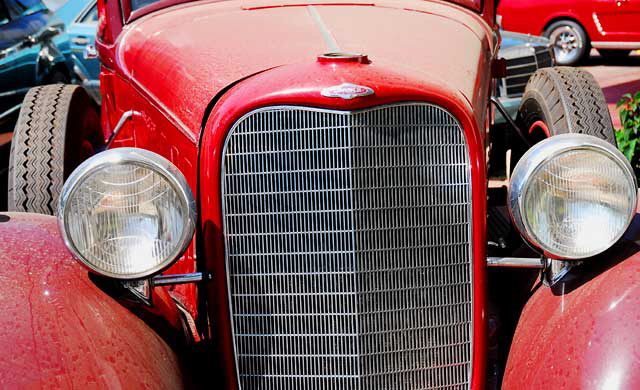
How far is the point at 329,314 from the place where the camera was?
7.80ft

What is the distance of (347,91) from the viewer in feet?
7.37

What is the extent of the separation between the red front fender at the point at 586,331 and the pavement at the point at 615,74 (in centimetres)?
816

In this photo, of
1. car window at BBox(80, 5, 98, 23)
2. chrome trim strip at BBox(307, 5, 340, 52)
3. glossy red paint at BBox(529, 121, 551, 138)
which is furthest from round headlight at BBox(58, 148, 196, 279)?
car window at BBox(80, 5, 98, 23)

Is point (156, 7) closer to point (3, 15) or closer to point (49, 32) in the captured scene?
point (3, 15)

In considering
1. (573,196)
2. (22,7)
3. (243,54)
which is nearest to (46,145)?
(243,54)

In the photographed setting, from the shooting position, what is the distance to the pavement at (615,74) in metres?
11.5

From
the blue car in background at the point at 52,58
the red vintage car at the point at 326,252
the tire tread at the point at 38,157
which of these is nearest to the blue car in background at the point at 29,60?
the blue car in background at the point at 52,58

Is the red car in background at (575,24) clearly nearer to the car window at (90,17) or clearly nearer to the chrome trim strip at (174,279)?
the car window at (90,17)

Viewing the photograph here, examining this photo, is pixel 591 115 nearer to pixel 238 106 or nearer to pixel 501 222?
pixel 501 222

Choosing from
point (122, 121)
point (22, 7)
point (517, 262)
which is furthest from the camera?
point (22, 7)

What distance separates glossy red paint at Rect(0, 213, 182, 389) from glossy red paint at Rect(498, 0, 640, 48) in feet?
41.3

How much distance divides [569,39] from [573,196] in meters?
13.0

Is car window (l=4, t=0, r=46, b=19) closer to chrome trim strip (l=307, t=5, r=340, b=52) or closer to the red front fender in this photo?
chrome trim strip (l=307, t=5, r=340, b=52)

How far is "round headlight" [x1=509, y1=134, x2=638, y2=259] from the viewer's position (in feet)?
7.48
